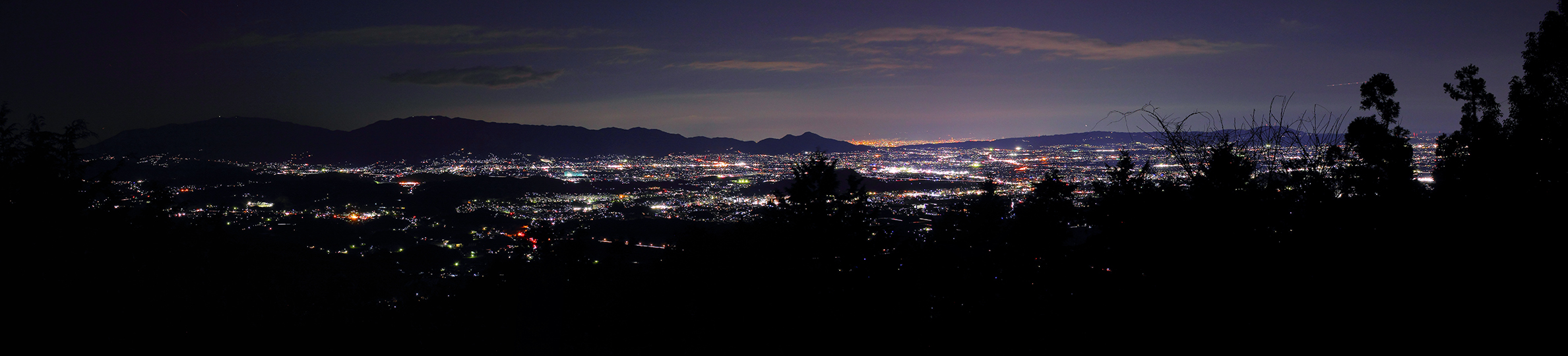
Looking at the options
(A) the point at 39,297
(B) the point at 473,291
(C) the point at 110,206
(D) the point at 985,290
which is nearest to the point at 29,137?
(C) the point at 110,206

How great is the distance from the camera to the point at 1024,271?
995 centimetres

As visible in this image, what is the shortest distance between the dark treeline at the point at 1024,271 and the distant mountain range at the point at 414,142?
99.3 m

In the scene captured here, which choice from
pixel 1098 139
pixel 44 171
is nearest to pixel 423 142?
pixel 1098 139

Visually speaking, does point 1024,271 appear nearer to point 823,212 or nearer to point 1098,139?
point 823,212

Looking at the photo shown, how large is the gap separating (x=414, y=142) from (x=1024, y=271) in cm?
16013

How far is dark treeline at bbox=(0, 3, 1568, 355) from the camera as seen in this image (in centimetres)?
383

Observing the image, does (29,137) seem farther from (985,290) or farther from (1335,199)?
(1335,199)

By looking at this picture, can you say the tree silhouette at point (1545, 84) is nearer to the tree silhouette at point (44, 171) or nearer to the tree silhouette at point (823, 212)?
the tree silhouette at point (823, 212)

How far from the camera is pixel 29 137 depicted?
1341cm

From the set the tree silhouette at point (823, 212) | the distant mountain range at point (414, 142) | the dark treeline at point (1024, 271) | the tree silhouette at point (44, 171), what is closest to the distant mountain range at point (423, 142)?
the distant mountain range at point (414, 142)

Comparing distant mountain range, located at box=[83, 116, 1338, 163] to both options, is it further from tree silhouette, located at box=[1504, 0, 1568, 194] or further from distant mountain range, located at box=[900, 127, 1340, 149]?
tree silhouette, located at box=[1504, 0, 1568, 194]

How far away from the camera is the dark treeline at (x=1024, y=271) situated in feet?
12.6

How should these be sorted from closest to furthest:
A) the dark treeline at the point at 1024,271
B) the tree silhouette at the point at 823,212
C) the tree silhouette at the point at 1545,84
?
the dark treeline at the point at 1024,271 < the tree silhouette at the point at 1545,84 < the tree silhouette at the point at 823,212

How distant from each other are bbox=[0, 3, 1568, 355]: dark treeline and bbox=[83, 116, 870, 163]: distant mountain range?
9934cm
